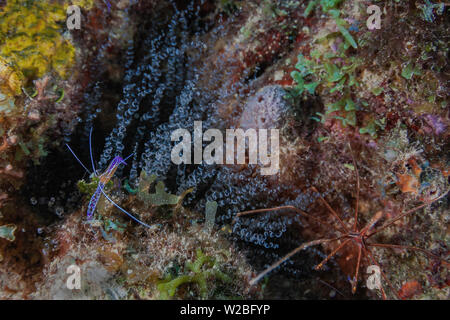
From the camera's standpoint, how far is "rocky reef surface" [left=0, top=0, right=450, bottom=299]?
7.07 ft

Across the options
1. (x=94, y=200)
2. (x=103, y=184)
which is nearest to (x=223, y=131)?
(x=103, y=184)

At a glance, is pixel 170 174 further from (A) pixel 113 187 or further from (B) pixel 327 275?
(B) pixel 327 275

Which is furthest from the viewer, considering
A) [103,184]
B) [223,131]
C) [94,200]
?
[223,131]

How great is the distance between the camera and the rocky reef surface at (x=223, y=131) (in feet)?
7.07

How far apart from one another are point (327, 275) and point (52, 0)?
12.8ft

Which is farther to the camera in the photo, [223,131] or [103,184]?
[223,131]

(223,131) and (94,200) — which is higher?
(223,131)

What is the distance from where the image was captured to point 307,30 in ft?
9.44

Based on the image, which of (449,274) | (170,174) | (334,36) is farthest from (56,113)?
(449,274)

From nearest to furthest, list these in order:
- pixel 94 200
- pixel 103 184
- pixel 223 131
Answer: pixel 94 200, pixel 103 184, pixel 223 131

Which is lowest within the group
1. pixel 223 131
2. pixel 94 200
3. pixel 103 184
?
pixel 94 200

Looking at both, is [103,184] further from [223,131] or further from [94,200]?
[223,131]

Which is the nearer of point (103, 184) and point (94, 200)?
point (94, 200)

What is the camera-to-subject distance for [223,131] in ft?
9.81
